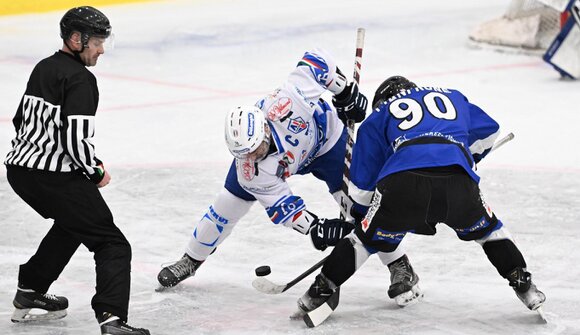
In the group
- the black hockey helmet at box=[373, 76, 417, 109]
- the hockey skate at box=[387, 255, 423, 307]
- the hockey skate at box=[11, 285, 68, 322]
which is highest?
the black hockey helmet at box=[373, 76, 417, 109]

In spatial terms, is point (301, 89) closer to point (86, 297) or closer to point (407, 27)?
point (86, 297)

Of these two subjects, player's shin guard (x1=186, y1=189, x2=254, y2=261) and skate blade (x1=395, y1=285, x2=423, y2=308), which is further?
player's shin guard (x1=186, y1=189, x2=254, y2=261)

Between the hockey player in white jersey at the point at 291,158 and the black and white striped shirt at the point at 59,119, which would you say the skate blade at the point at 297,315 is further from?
the black and white striped shirt at the point at 59,119

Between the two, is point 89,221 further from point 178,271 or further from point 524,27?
point 524,27

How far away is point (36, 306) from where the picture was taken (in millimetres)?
4184

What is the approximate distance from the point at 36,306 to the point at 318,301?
3.53 feet

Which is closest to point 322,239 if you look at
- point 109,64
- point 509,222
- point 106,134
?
point 509,222

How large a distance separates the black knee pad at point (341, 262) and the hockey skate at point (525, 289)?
1.89ft

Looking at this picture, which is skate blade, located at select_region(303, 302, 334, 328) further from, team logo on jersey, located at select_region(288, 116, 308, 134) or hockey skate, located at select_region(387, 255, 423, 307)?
team logo on jersey, located at select_region(288, 116, 308, 134)

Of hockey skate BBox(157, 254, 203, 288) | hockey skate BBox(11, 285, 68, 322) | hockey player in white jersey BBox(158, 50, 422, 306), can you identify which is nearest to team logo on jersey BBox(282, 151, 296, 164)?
hockey player in white jersey BBox(158, 50, 422, 306)

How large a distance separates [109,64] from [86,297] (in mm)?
4658

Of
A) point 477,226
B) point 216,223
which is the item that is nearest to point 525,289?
point 477,226

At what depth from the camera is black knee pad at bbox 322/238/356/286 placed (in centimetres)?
399

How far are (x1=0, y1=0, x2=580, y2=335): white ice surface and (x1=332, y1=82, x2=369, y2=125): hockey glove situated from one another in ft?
2.36
